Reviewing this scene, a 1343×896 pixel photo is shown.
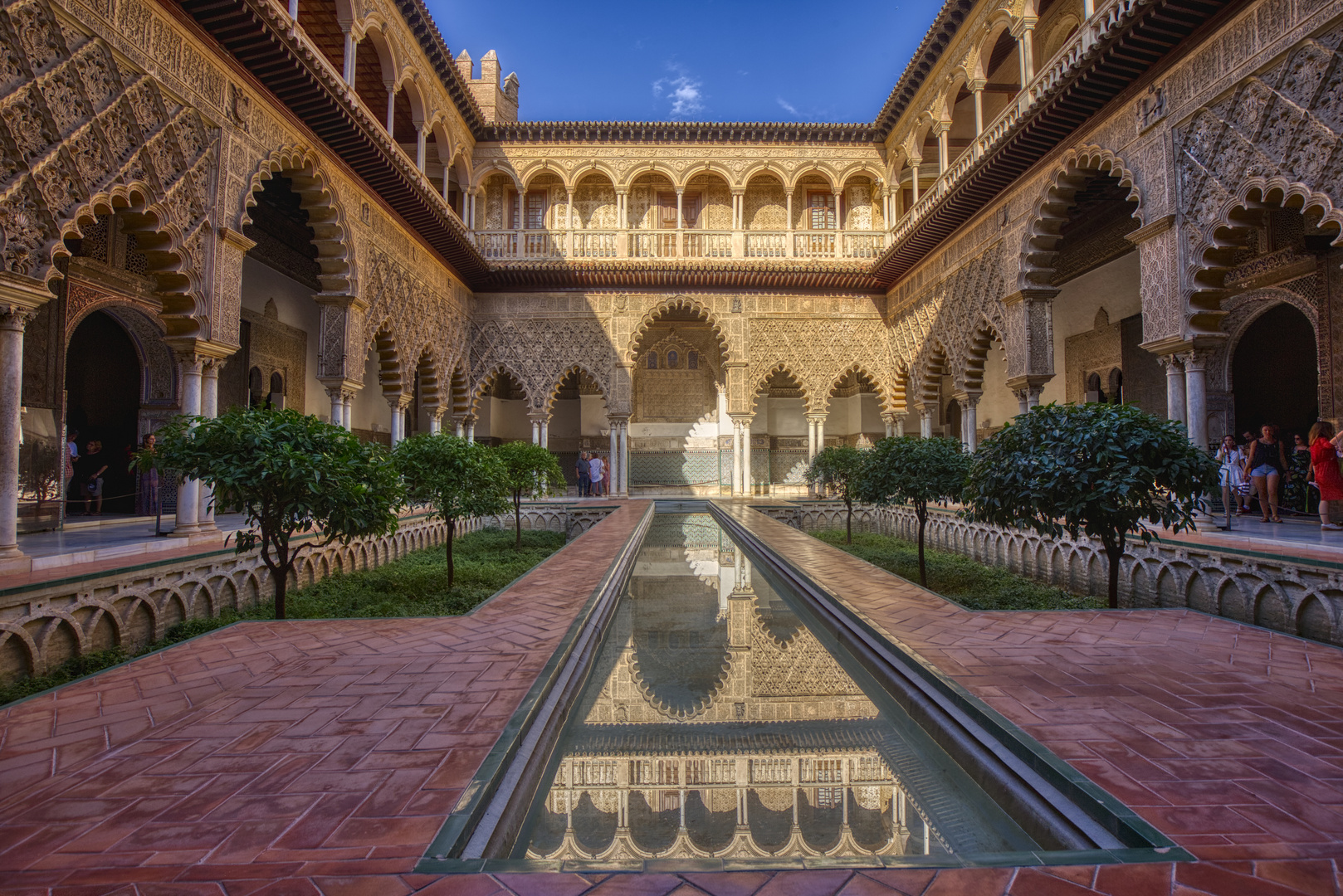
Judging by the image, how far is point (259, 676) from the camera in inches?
124

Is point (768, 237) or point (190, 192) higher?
point (768, 237)

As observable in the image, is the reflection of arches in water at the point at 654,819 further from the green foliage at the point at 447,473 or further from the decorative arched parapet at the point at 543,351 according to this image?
the decorative arched parapet at the point at 543,351

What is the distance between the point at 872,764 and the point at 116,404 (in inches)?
456

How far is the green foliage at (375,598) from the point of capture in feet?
13.1

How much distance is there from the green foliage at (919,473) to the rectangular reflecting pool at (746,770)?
328 centimetres

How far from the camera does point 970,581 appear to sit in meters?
7.07

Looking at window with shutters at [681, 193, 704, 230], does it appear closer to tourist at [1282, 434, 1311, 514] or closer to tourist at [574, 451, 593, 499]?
tourist at [574, 451, 593, 499]

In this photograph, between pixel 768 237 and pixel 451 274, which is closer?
pixel 451 274

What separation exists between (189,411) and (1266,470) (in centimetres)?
1234

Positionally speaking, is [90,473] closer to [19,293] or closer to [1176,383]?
[19,293]

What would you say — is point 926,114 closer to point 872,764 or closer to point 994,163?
point 994,163

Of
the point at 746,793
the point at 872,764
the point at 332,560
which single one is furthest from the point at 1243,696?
the point at 332,560

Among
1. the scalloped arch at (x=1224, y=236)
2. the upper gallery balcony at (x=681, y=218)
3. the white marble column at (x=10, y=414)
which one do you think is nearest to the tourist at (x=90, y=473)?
the white marble column at (x=10, y=414)

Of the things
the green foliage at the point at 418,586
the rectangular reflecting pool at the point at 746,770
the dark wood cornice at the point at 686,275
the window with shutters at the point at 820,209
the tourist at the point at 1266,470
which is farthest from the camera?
the window with shutters at the point at 820,209
